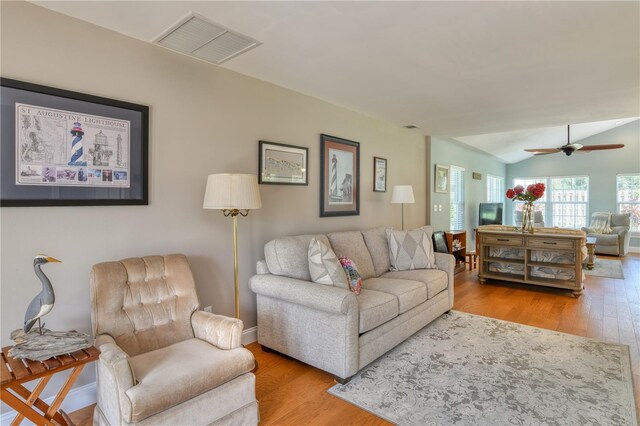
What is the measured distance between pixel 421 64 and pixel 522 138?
21.4ft

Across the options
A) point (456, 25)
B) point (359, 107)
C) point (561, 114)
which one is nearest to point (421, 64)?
point (456, 25)

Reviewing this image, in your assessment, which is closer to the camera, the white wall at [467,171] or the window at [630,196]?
the white wall at [467,171]

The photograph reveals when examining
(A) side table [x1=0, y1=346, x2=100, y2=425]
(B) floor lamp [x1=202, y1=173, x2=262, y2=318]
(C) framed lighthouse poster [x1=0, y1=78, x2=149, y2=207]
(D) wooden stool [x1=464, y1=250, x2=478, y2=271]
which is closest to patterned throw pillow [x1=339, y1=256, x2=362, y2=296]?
(B) floor lamp [x1=202, y1=173, x2=262, y2=318]

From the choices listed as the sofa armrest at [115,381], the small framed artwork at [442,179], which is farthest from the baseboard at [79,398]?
the small framed artwork at [442,179]

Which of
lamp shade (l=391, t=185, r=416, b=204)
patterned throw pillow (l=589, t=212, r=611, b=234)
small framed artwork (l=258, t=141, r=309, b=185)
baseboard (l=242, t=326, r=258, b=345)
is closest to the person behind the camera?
baseboard (l=242, t=326, r=258, b=345)

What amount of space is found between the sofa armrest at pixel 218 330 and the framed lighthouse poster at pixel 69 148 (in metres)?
0.96

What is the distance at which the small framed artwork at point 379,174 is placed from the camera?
4883mm

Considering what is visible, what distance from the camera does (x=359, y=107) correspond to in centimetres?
432

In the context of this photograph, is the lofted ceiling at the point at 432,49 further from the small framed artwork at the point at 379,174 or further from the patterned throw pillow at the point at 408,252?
the patterned throw pillow at the point at 408,252

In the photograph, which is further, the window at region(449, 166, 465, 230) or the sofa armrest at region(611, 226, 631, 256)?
the sofa armrest at region(611, 226, 631, 256)

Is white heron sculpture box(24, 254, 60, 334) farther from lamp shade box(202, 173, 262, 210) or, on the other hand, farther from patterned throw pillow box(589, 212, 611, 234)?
patterned throw pillow box(589, 212, 611, 234)

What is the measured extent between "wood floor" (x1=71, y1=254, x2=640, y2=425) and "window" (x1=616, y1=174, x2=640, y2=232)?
2.99m

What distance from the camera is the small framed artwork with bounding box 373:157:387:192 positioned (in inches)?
192

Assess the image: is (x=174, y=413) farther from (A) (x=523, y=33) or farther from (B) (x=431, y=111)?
(B) (x=431, y=111)
